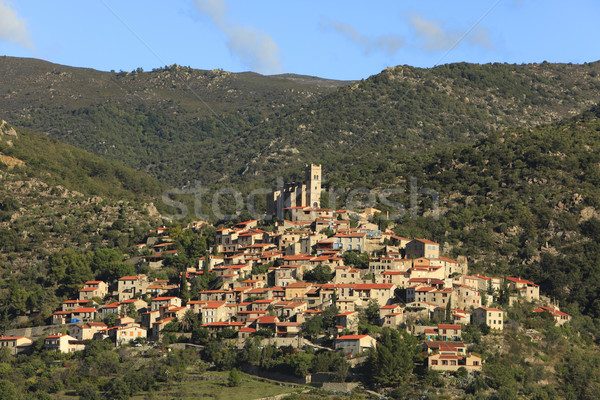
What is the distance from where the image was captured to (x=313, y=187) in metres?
→ 106

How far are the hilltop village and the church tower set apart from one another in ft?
32.0

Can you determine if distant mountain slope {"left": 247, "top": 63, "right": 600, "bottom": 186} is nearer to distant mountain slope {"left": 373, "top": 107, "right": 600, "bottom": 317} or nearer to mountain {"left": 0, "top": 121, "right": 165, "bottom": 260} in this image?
distant mountain slope {"left": 373, "top": 107, "right": 600, "bottom": 317}

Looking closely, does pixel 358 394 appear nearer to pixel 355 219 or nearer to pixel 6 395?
pixel 6 395

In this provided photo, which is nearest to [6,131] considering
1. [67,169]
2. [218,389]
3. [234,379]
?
[67,169]

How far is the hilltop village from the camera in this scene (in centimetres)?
7294

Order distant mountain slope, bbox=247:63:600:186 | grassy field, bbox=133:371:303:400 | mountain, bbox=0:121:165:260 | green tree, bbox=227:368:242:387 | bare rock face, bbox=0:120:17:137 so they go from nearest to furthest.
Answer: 1. grassy field, bbox=133:371:303:400
2. green tree, bbox=227:368:242:387
3. mountain, bbox=0:121:165:260
4. bare rock face, bbox=0:120:17:137
5. distant mountain slope, bbox=247:63:600:186

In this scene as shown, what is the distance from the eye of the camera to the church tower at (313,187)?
4131 inches

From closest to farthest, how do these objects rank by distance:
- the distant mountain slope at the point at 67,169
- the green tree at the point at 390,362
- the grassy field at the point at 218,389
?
the green tree at the point at 390,362 → the grassy field at the point at 218,389 → the distant mountain slope at the point at 67,169

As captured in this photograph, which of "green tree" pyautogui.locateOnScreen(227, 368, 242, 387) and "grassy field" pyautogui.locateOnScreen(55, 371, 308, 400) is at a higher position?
"green tree" pyautogui.locateOnScreen(227, 368, 242, 387)

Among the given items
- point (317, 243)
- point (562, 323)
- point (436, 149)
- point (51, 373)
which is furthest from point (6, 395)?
point (436, 149)

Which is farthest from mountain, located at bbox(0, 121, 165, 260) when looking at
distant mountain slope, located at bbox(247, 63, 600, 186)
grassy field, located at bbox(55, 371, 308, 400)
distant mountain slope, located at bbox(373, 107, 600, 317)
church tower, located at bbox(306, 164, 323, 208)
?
distant mountain slope, located at bbox(247, 63, 600, 186)

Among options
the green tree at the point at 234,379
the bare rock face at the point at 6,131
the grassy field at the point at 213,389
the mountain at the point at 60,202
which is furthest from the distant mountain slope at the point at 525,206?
the bare rock face at the point at 6,131

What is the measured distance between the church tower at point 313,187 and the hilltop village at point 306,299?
384 inches

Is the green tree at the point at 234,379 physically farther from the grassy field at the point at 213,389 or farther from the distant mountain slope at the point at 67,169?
the distant mountain slope at the point at 67,169
